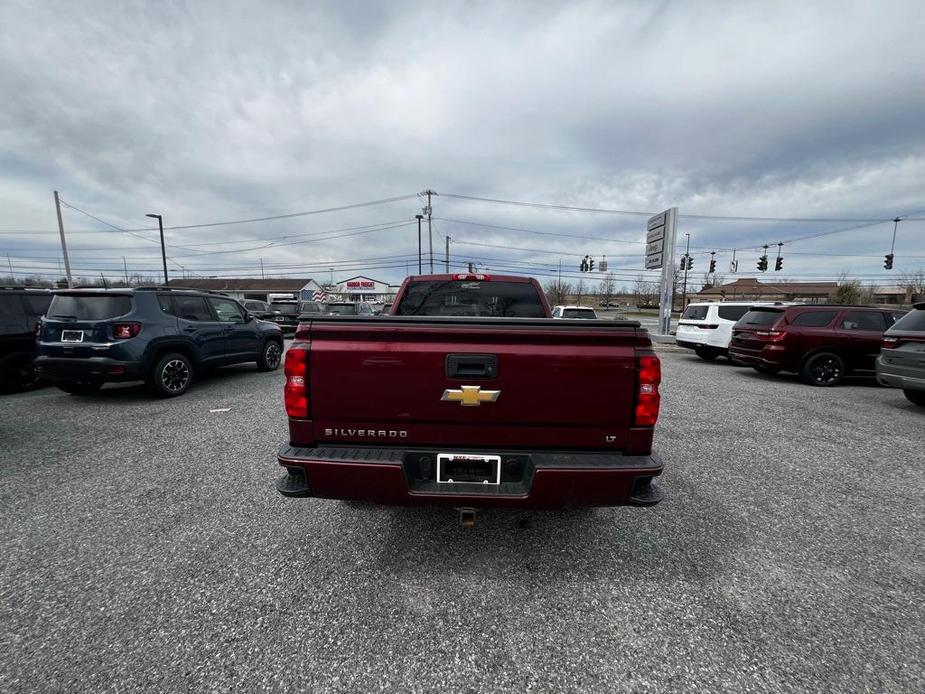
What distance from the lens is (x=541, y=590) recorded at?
220cm

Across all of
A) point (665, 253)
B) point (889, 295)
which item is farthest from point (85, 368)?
point (889, 295)

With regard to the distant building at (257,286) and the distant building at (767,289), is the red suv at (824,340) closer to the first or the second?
the distant building at (257,286)

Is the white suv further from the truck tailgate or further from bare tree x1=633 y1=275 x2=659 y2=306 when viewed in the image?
bare tree x1=633 y1=275 x2=659 y2=306

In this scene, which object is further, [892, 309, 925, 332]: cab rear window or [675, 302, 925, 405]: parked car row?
[675, 302, 925, 405]: parked car row

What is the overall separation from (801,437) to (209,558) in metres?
6.19

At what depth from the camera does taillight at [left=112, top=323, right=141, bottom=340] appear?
558 centimetres

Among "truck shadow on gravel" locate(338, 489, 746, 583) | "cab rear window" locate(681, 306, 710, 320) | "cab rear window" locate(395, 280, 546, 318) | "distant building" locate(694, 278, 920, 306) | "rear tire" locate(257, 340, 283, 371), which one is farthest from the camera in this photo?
"distant building" locate(694, 278, 920, 306)

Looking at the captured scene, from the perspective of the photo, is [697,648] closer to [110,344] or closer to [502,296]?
[502,296]

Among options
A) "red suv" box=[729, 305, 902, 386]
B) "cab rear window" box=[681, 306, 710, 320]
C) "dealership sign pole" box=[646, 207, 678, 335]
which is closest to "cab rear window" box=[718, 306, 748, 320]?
"cab rear window" box=[681, 306, 710, 320]

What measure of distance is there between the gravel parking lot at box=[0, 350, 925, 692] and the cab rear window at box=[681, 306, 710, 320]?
332 inches

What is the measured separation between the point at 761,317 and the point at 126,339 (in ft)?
37.8

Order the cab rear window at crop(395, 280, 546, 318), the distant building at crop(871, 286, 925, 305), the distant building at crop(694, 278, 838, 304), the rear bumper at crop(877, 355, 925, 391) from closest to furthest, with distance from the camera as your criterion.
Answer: the cab rear window at crop(395, 280, 546, 318), the rear bumper at crop(877, 355, 925, 391), the distant building at crop(871, 286, 925, 305), the distant building at crop(694, 278, 838, 304)

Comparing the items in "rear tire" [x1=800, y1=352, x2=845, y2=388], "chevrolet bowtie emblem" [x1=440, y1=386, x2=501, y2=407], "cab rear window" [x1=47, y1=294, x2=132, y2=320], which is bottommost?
"rear tire" [x1=800, y1=352, x2=845, y2=388]

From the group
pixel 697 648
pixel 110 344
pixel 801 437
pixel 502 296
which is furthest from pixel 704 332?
pixel 110 344
